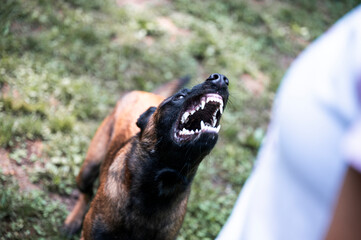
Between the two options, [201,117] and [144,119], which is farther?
[144,119]

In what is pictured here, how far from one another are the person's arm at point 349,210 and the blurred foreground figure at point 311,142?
23 centimetres

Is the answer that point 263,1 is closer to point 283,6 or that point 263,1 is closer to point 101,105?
point 283,6

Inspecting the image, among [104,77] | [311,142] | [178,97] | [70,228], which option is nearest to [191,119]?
[178,97]

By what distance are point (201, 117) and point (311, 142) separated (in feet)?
5.13

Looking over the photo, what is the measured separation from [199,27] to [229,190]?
3755 millimetres

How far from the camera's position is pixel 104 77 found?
228 inches

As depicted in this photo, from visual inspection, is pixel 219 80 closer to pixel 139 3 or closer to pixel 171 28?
pixel 171 28

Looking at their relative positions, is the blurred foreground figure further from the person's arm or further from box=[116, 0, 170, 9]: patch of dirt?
box=[116, 0, 170, 9]: patch of dirt

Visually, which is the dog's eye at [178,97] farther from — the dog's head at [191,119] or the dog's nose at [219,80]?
the dog's nose at [219,80]

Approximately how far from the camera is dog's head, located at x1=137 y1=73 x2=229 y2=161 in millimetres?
2705

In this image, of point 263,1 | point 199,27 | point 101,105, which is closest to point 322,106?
point 101,105

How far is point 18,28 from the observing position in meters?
5.69

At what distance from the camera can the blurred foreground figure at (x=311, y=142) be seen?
1.43 m

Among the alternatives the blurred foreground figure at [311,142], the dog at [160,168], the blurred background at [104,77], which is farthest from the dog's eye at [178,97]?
the blurred foreground figure at [311,142]
